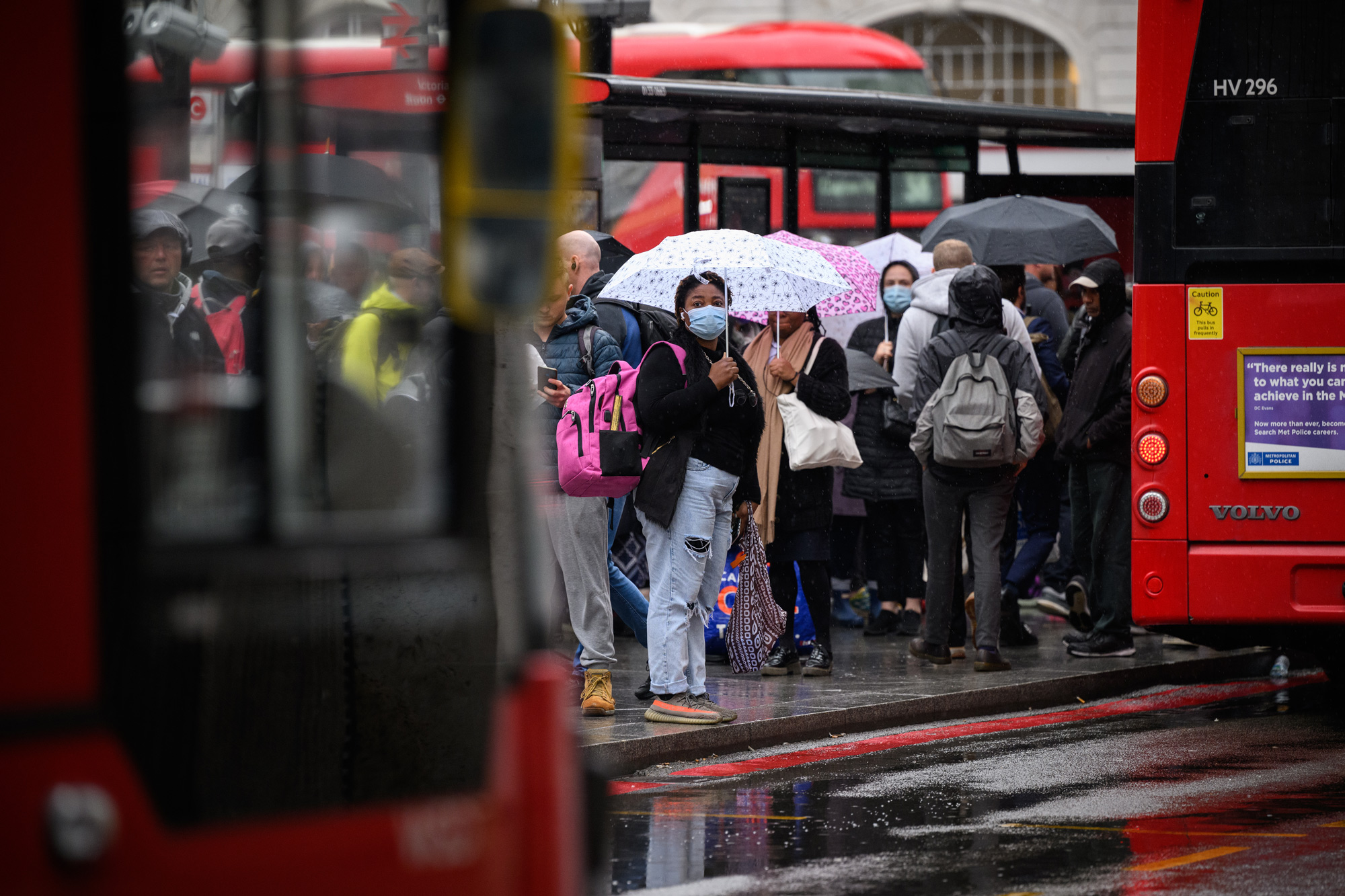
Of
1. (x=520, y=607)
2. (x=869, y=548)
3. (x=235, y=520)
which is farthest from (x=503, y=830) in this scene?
(x=869, y=548)

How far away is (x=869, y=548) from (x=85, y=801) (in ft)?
30.9

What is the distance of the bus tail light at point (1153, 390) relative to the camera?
8.16 metres

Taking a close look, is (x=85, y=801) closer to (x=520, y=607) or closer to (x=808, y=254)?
(x=520, y=607)

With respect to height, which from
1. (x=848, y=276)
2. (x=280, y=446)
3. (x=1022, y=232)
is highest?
(x=1022, y=232)

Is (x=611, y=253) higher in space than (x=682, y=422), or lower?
higher

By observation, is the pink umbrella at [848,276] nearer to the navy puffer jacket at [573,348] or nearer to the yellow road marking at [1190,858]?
the navy puffer jacket at [573,348]

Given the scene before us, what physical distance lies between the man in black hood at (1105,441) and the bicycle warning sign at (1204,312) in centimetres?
205

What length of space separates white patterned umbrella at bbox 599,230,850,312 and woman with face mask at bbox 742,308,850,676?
0.22 metres

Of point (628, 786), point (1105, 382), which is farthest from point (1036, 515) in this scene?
point (628, 786)

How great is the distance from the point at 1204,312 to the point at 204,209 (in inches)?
241

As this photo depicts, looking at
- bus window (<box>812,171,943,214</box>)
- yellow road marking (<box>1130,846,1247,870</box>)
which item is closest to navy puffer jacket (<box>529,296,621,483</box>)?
yellow road marking (<box>1130,846,1247,870</box>)

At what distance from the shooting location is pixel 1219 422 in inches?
319

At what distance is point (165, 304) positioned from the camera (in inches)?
105

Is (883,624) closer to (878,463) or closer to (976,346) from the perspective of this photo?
(878,463)
